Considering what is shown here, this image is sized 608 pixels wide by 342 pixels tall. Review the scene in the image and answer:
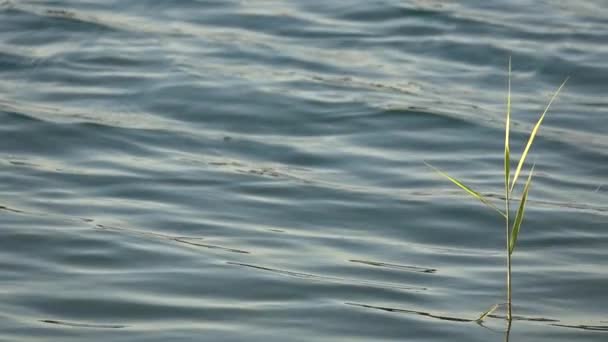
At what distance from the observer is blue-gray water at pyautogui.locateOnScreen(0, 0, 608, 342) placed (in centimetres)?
349

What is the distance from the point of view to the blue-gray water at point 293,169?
3486mm

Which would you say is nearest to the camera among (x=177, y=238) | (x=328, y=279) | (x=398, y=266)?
(x=328, y=279)

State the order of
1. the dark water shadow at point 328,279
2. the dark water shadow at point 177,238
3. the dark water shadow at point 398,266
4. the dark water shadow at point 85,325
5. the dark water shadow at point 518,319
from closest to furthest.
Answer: the dark water shadow at point 85,325 < the dark water shadow at point 518,319 < the dark water shadow at point 328,279 < the dark water shadow at point 398,266 < the dark water shadow at point 177,238

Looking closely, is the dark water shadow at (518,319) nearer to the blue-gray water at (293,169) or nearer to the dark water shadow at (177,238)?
the blue-gray water at (293,169)

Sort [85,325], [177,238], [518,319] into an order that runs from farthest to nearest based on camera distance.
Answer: [177,238] < [518,319] < [85,325]

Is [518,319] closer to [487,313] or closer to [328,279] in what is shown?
[487,313]

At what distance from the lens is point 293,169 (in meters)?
5.05

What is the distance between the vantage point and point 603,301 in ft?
11.9

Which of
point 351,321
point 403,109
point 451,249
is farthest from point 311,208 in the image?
point 403,109

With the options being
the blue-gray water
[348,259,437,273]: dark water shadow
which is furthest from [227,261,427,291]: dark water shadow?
[348,259,437,273]: dark water shadow

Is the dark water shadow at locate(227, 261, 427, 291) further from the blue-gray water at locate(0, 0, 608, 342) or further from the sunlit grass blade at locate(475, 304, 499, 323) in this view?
the sunlit grass blade at locate(475, 304, 499, 323)

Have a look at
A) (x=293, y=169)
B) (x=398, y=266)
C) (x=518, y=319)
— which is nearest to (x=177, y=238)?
(x=398, y=266)

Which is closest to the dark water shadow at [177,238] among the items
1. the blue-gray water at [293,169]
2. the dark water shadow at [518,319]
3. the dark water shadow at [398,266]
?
the blue-gray water at [293,169]

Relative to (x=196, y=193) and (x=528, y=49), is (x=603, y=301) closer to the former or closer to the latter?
(x=196, y=193)
